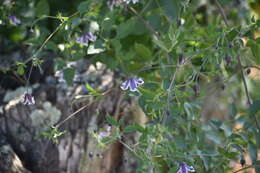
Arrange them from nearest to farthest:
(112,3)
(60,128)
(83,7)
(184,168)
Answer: (184,168) → (83,7) → (112,3) → (60,128)

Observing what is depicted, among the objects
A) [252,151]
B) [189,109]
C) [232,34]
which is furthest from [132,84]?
[252,151]

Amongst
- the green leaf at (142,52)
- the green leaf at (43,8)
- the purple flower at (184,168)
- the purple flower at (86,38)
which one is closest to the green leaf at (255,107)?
the purple flower at (184,168)

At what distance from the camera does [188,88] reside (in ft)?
5.47

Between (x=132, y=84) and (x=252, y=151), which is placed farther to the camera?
(x=252, y=151)

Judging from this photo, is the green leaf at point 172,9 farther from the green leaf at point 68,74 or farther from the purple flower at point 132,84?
the green leaf at point 68,74

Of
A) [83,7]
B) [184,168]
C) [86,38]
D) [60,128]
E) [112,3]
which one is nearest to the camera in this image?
[184,168]

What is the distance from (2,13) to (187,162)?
93 centimetres

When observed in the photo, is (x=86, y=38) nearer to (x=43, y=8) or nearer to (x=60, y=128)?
(x=43, y=8)

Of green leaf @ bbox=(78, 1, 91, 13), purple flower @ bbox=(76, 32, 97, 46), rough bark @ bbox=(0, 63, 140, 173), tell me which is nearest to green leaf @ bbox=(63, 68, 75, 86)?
rough bark @ bbox=(0, 63, 140, 173)

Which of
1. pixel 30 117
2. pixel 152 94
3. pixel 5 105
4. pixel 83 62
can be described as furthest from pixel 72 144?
pixel 152 94

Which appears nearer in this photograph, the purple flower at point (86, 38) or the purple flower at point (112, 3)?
the purple flower at point (86, 38)

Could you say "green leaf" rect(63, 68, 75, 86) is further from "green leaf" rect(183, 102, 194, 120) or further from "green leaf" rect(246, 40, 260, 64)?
"green leaf" rect(246, 40, 260, 64)

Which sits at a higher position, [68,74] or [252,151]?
[68,74]

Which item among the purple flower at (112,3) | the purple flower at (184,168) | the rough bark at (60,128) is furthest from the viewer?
the rough bark at (60,128)
